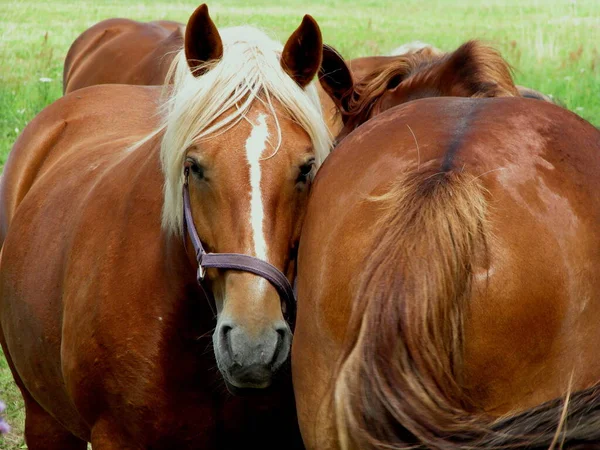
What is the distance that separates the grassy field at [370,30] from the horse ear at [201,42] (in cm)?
325

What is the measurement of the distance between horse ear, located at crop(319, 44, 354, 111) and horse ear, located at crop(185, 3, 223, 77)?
571mm

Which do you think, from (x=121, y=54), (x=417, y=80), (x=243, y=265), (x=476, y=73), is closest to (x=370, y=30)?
(x=121, y=54)

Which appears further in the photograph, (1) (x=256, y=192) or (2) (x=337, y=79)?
(2) (x=337, y=79)

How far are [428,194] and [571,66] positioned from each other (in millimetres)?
10578

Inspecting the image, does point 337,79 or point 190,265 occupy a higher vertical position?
point 337,79

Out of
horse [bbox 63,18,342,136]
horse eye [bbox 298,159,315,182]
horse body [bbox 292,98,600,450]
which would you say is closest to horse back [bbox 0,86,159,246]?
horse eye [bbox 298,159,315,182]

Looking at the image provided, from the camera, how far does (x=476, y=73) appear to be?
2.80 m

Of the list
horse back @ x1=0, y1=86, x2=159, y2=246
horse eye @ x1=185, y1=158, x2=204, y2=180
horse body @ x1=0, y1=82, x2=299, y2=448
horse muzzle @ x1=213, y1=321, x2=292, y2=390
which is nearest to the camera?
horse muzzle @ x1=213, y1=321, x2=292, y2=390

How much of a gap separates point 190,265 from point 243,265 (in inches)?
16.1

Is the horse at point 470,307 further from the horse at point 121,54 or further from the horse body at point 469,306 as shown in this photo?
the horse at point 121,54

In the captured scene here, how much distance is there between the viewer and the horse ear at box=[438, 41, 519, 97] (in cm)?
275

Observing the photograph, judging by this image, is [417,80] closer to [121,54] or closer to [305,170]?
[305,170]

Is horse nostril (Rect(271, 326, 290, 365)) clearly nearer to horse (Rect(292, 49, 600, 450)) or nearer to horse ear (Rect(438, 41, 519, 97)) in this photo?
horse (Rect(292, 49, 600, 450))

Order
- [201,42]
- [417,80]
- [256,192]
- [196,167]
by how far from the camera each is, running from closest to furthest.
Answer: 1. [256,192]
2. [196,167]
3. [201,42]
4. [417,80]
